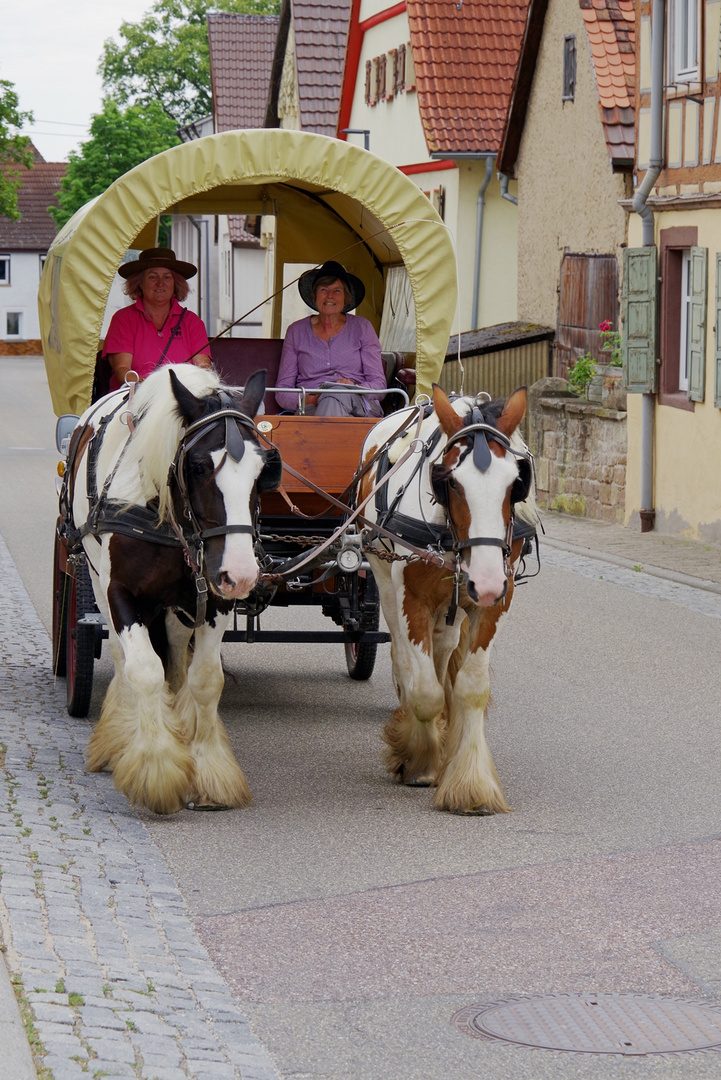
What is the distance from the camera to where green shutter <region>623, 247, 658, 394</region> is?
53.9 ft

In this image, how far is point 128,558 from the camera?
605cm

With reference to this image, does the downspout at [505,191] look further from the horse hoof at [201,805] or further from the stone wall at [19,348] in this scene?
the stone wall at [19,348]

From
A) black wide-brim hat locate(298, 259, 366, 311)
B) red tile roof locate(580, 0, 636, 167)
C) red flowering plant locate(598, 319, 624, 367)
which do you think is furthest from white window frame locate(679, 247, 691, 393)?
black wide-brim hat locate(298, 259, 366, 311)

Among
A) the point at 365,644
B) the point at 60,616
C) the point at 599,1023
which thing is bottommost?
the point at 599,1023

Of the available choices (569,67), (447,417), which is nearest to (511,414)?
(447,417)

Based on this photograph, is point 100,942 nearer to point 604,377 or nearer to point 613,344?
point 604,377

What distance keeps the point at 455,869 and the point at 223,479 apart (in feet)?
5.14

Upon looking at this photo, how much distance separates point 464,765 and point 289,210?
4.85 m

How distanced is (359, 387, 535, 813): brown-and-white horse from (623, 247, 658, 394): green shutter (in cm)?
985

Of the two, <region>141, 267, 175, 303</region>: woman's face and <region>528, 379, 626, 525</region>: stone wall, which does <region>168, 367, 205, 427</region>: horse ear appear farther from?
<region>528, 379, 626, 525</region>: stone wall

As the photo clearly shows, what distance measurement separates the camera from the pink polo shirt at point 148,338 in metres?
8.08

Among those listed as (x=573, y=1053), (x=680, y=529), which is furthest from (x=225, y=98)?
(x=573, y=1053)

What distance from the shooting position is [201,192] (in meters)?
7.98

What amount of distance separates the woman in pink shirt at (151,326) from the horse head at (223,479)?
2.20 metres
